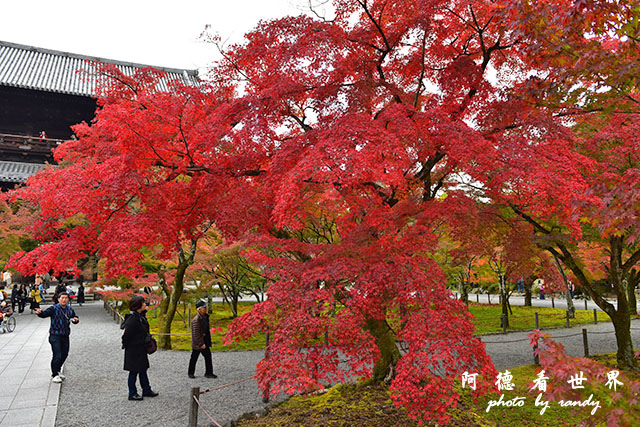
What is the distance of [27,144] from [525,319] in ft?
76.3

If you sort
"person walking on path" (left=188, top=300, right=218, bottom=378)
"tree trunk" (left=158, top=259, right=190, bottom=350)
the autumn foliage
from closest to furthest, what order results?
the autumn foliage → "person walking on path" (left=188, top=300, right=218, bottom=378) → "tree trunk" (left=158, top=259, right=190, bottom=350)

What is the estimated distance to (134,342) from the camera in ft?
20.9

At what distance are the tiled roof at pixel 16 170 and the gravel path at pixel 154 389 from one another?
9.47m

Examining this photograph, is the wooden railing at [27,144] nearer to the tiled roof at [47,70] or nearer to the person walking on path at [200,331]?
the tiled roof at [47,70]

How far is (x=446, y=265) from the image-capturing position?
1636cm

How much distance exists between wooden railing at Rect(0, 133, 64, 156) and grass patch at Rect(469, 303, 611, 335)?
1925 cm

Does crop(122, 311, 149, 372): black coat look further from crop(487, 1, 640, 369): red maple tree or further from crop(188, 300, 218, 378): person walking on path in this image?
crop(487, 1, 640, 369): red maple tree

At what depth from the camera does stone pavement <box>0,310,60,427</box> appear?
18.7ft

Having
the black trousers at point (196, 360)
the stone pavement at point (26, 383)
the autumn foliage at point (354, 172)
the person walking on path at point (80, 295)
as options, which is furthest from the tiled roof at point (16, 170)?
the black trousers at point (196, 360)

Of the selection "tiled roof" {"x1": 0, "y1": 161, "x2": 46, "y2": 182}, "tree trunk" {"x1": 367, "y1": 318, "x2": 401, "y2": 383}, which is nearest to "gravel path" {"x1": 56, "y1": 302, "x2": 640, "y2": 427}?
"tree trunk" {"x1": 367, "y1": 318, "x2": 401, "y2": 383}

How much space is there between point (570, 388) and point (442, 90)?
4684mm

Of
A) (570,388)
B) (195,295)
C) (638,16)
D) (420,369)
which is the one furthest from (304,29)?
(195,295)

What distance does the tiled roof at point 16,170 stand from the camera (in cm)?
1670

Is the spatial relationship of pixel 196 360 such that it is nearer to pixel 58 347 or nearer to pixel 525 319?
pixel 58 347
